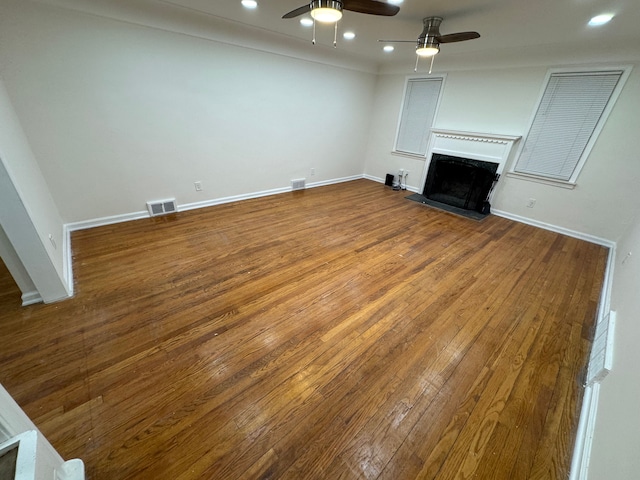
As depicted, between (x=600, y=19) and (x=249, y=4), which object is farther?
(x=249, y=4)

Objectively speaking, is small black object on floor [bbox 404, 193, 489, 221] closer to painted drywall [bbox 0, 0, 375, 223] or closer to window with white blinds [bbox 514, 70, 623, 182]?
window with white blinds [bbox 514, 70, 623, 182]

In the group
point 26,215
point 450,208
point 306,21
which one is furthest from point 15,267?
point 450,208

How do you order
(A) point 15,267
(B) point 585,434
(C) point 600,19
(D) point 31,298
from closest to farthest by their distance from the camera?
1. (B) point 585,434
2. (A) point 15,267
3. (D) point 31,298
4. (C) point 600,19

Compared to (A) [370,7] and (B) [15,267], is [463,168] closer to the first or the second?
(A) [370,7]

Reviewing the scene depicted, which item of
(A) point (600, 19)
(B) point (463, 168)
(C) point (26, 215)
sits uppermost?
(A) point (600, 19)

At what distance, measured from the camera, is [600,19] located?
2.26 m

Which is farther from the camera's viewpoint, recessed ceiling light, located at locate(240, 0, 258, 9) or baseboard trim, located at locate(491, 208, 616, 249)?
baseboard trim, located at locate(491, 208, 616, 249)

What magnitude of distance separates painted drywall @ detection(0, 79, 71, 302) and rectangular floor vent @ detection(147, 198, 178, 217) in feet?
3.35

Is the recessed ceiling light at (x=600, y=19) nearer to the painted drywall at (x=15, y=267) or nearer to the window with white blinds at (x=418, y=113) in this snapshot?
the window with white blinds at (x=418, y=113)

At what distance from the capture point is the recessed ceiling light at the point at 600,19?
2196 mm

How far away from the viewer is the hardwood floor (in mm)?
1163

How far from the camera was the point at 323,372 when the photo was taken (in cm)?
152

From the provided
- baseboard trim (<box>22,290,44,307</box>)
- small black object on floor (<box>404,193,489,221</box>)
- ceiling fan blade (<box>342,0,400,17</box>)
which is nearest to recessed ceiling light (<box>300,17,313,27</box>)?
ceiling fan blade (<box>342,0,400,17</box>)

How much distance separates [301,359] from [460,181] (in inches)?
171
